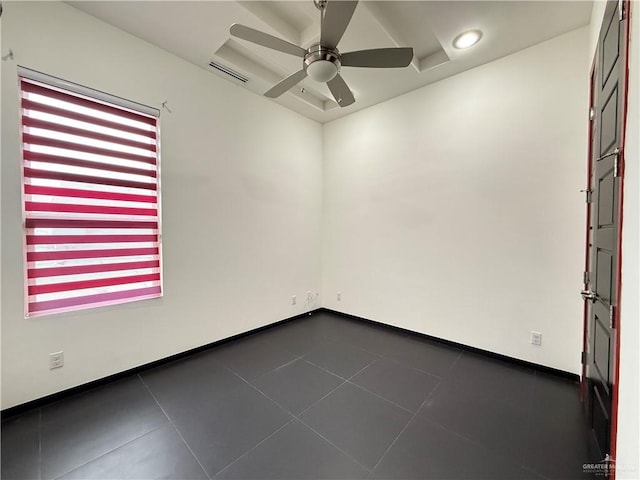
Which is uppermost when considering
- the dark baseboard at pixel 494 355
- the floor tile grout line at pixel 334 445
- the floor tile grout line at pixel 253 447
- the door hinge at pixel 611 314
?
the door hinge at pixel 611 314

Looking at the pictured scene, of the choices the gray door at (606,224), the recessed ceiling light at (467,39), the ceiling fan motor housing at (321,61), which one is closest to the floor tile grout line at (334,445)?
the gray door at (606,224)

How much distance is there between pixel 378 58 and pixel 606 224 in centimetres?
171

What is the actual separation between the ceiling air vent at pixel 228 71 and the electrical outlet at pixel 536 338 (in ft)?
13.4

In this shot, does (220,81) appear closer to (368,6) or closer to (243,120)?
(243,120)

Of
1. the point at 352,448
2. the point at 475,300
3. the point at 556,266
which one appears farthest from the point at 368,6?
the point at 352,448

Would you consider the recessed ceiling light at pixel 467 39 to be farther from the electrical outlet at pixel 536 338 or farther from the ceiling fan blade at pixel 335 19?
the electrical outlet at pixel 536 338

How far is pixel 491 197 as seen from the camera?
2.62 metres

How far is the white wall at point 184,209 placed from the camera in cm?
181

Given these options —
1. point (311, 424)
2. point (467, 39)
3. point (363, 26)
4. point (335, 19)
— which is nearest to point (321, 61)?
point (335, 19)

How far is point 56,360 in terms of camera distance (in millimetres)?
1960

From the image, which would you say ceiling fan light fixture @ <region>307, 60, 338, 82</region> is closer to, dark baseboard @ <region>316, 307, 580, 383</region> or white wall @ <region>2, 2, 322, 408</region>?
white wall @ <region>2, 2, 322, 408</region>

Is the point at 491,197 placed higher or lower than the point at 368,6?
lower

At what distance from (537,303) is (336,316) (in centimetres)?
253

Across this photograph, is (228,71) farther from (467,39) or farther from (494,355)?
(494,355)
